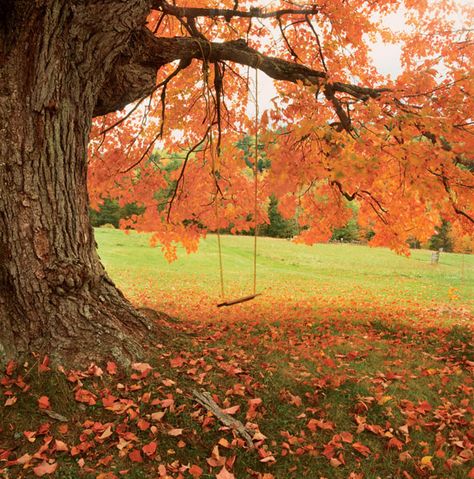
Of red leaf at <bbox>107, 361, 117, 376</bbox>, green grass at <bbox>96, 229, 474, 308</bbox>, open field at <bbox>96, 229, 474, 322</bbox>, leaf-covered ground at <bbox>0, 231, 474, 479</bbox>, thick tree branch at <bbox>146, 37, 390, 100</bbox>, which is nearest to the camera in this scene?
leaf-covered ground at <bbox>0, 231, 474, 479</bbox>

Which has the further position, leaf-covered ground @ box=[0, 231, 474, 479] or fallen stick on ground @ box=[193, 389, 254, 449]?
fallen stick on ground @ box=[193, 389, 254, 449]

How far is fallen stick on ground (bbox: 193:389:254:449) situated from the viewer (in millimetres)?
3035

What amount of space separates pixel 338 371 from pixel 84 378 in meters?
2.56

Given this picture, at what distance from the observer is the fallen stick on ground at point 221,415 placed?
9.96ft

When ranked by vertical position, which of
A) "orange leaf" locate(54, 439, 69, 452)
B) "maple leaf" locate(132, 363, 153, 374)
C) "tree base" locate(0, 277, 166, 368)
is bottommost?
"orange leaf" locate(54, 439, 69, 452)

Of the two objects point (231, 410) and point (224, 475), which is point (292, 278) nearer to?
point (231, 410)

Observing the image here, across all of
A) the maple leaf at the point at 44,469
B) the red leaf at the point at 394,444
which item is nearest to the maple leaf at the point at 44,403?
the maple leaf at the point at 44,469

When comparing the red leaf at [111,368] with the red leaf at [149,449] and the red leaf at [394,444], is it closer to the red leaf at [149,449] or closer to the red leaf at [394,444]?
the red leaf at [149,449]

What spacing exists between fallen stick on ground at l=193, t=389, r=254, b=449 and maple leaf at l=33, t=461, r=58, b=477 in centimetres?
115

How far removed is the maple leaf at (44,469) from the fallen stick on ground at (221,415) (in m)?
1.15

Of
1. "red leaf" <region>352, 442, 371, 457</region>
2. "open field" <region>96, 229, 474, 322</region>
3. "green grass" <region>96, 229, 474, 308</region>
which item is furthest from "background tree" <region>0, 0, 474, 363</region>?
"green grass" <region>96, 229, 474, 308</region>

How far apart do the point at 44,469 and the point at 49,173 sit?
222cm

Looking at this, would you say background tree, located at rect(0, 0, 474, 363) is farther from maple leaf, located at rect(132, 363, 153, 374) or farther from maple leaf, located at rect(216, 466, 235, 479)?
maple leaf, located at rect(216, 466, 235, 479)

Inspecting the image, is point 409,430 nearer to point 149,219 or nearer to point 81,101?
point 81,101
